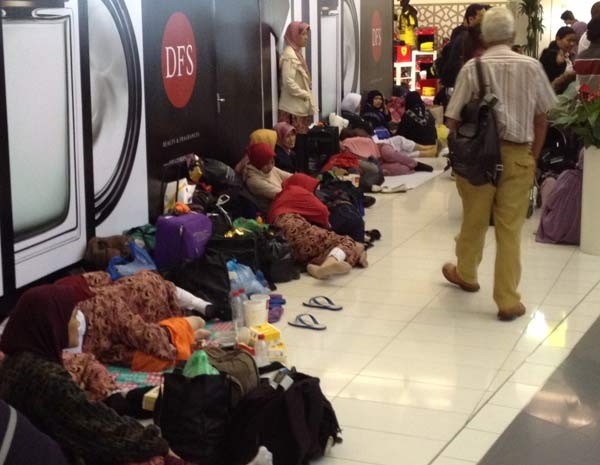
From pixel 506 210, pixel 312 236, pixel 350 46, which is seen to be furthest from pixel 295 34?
pixel 506 210

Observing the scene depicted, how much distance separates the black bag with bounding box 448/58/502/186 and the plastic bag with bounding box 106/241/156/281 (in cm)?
217

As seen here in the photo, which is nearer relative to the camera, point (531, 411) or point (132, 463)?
point (132, 463)

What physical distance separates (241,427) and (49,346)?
2.90 ft

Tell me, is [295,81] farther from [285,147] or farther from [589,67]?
[589,67]

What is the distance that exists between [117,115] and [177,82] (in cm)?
113

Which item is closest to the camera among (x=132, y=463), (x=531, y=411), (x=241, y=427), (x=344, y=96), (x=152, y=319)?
(x=132, y=463)

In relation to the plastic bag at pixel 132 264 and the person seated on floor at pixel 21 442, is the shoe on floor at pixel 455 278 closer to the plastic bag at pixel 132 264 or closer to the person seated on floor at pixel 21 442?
the plastic bag at pixel 132 264

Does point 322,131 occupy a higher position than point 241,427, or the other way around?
point 322,131

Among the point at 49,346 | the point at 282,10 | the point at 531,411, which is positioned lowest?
the point at 531,411

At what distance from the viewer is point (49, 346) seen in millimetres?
4223

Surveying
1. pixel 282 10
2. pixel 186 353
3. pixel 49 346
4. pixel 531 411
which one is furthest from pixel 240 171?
pixel 49 346

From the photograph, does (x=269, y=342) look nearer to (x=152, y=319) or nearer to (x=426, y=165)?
(x=152, y=319)

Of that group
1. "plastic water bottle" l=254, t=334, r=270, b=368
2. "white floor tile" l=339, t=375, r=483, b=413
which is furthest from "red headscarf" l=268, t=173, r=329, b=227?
"white floor tile" l=339, t=375, r=483, b=413

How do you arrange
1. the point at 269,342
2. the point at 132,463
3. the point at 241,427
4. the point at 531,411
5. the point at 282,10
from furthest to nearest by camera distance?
the point at 282,10 < the point at 269,342 < the point at 531,411 < the point at 241,427 < the point at 132,463
